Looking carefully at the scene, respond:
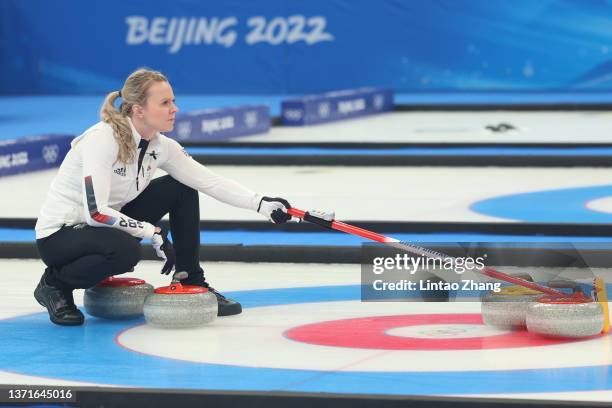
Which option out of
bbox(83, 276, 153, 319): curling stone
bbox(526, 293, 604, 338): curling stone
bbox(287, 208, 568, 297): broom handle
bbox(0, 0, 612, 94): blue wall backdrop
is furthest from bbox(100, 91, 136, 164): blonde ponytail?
bbox(0, 0, 612, 94): blue wall backdrop

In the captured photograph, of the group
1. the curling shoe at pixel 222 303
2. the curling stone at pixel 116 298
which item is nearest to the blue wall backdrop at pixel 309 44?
the curling shoe at pixel 222 303

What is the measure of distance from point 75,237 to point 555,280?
4.92 feet

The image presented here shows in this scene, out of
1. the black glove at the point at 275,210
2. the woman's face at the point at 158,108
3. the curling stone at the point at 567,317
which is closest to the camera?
the curling stone at the point at 567,317

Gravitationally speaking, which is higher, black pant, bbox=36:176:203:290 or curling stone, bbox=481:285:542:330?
black pant, bbox=36:176:203:290

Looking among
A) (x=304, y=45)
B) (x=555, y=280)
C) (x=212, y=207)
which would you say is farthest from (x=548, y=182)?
(x=304, y=45)

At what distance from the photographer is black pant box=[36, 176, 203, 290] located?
4.11 m

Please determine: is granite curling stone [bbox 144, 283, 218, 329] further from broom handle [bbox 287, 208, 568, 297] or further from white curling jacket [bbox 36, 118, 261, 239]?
broom handle [bbox 287, 208, 568, 297]

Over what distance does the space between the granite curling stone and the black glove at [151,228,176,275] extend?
15 cm

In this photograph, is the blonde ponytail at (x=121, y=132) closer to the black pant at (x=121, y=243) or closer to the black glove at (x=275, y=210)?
the black pant at (x=121, y=243)

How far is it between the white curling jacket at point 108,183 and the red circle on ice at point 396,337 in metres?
0.54

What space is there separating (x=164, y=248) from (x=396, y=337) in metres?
0.84

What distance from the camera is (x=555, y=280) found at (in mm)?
3979

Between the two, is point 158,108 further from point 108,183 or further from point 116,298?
point 116,298

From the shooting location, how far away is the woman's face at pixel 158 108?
13.6 ft
